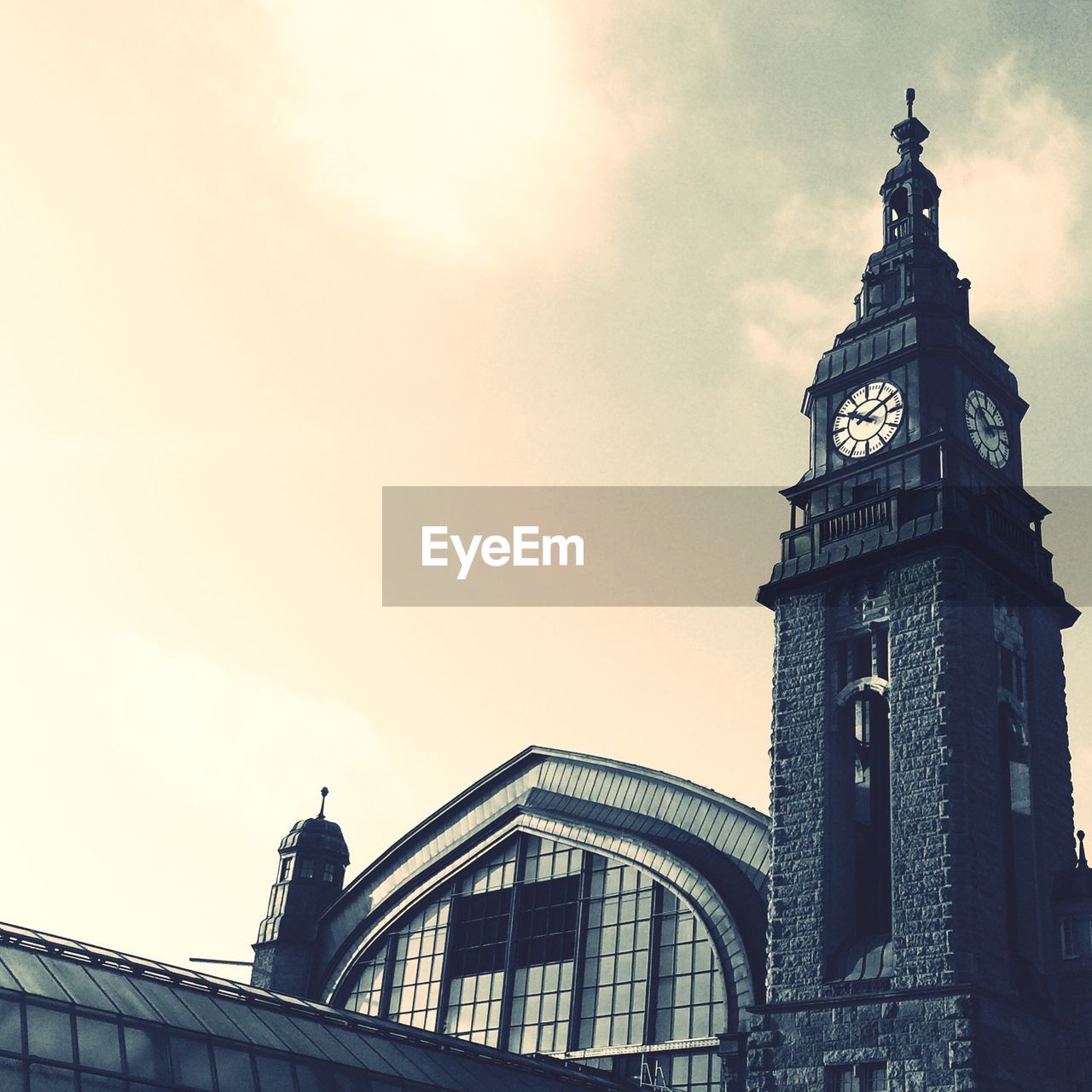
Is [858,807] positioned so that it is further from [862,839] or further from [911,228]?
[911,228]

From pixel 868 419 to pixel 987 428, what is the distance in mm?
4372

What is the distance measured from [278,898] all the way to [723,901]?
23824mm

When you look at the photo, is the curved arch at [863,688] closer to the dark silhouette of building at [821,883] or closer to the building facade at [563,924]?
the dark silhouette of building at [821,883]

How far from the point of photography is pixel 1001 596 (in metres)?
47.6

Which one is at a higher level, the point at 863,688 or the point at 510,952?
the point at 863,688

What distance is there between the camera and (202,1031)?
3397 cm

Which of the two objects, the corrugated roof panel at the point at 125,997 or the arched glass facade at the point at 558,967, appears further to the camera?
the arched glass facade at the point at 558,967

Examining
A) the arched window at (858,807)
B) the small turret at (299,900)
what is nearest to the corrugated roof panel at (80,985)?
the arched window at (858,807)

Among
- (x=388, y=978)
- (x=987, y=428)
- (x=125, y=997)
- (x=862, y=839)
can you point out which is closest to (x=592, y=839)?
(x=388, y=978)

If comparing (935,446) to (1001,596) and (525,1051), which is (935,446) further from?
(525,1051)

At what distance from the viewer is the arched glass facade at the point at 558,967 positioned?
1954 inches

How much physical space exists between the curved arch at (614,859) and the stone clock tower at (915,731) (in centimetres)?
430

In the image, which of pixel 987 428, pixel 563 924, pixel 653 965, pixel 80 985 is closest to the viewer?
pixel 80 985

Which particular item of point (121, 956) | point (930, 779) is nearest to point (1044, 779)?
point (930, 779)
